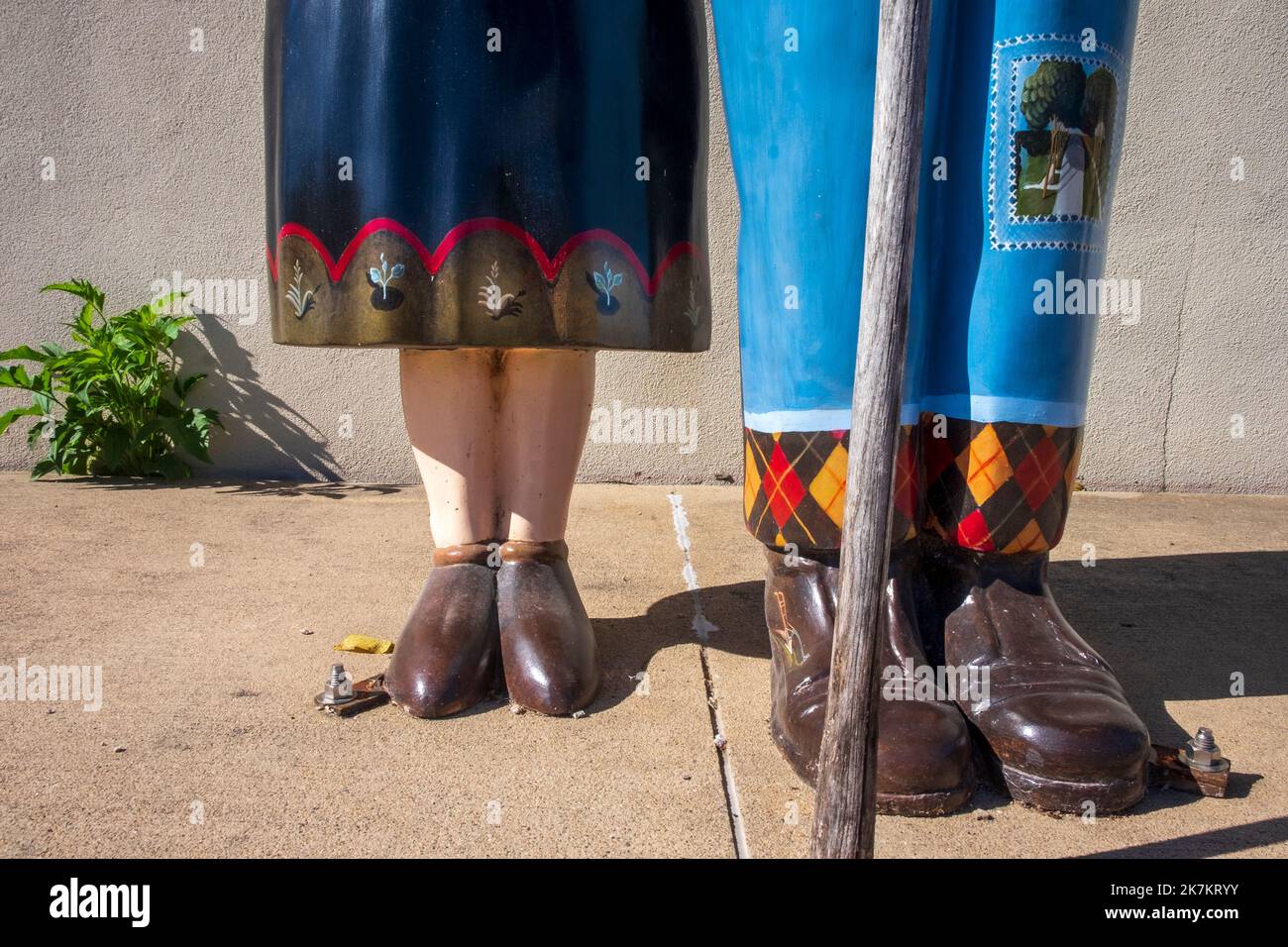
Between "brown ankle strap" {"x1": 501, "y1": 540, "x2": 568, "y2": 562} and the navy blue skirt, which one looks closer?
the navy blue skirt

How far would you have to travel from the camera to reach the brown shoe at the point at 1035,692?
1230mm

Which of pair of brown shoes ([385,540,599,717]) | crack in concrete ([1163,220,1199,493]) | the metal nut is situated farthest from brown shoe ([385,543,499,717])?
crack in concrete ([1163,220,1199,493])

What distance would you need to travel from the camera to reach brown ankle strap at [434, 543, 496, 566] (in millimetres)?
1656

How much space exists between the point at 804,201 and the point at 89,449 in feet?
9.35

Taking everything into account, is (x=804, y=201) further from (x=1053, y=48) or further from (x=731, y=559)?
(x=731, y=559)

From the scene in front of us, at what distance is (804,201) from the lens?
1.38 metres

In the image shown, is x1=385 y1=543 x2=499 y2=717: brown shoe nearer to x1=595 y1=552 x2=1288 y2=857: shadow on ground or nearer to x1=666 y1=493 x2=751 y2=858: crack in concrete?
x1=595 y1=552 x2=1288 y2=857: shadow on ground

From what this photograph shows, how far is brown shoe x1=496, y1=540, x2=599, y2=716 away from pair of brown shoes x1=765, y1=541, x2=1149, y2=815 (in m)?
0.30

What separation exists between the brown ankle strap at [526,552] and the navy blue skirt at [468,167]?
0.40 meters

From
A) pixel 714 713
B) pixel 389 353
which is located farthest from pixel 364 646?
pixel 389 353

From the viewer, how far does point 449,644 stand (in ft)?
5.05

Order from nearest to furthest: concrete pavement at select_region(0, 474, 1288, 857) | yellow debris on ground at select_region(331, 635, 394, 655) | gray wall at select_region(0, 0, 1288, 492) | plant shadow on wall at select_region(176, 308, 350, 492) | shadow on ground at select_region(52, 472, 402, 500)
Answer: concrete pavement at select_region(0, 474, 1288, 857)
yellow debris on ground at select_region(331, 635, 394, 655)
shadow on ground at select_region(52, 472, 402, 500)
gray wall at select_region(0, 0, 1288, 492)
plant shadow on wall at select_region(176, 308, 350, 492)

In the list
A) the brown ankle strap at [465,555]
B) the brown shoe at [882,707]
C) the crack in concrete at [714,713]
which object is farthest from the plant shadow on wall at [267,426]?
the brown shoe at [882,707]

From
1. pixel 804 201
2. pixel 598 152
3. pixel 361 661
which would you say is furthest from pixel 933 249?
pixel 361 661
